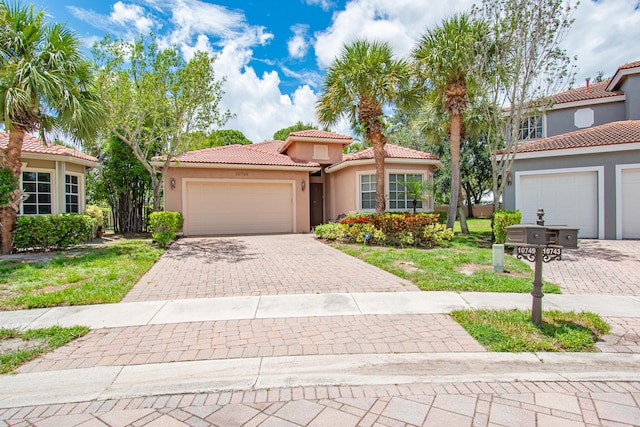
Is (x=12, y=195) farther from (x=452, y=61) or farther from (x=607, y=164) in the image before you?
(x=607, y=164)

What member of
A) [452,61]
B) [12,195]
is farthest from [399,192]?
[12,195]

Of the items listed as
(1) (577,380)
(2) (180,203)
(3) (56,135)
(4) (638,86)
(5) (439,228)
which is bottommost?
(1) (577,380)

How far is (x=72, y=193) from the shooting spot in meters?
14.3

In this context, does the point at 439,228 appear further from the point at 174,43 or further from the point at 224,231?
the point at 174,43

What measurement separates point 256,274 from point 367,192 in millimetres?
9650

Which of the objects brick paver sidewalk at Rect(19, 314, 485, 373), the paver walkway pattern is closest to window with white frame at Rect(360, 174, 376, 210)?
the paver walkway pattern

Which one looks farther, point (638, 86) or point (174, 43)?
point (638, 86)

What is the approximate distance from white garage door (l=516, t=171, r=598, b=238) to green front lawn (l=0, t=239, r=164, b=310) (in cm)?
1407

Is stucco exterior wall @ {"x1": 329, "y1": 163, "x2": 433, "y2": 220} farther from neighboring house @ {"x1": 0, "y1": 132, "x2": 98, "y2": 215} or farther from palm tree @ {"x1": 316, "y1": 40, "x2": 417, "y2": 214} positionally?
neighboring house @ {"x1": 0, "y1": 132, "x2": 98, "y2": 215}

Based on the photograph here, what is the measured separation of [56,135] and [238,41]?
7.10 meters

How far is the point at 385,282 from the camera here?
22.4ft

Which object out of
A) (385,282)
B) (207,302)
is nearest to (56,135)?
(207,302)

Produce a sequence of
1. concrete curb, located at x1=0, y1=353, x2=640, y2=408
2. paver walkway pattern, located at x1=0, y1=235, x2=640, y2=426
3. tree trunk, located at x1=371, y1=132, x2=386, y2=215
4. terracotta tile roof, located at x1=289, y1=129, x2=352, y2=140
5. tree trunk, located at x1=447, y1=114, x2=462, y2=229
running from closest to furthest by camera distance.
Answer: paver walkway pattern, located at x1=0, y1=235, x2=640, y2=426 → concrete curb, located at x1=0, y1=353, x2=640, y2=408 → tree trunk, located at x1=371, y1=132, x2=386, y2=215 → tree trunk, located at x1=447, y1=114, x2=462, y2=229 → terracotta tile roof, located at x1=289, y1=129, x2=352, y2=140

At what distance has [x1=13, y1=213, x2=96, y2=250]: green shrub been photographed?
1027 centimetres
